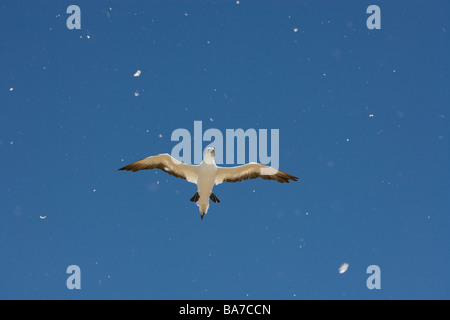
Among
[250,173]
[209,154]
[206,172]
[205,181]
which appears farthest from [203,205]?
[250,173]

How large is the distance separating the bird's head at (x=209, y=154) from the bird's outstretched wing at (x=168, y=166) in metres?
0.52

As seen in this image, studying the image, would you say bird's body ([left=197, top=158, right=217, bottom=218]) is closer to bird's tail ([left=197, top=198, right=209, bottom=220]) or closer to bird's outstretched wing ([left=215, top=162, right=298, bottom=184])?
bird's tail ([left=197, top=198, right=209, bottom=220])

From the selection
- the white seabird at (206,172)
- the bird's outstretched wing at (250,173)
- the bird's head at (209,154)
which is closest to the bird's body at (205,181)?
the white seabird at (206,172)

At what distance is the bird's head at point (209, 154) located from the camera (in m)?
11.5

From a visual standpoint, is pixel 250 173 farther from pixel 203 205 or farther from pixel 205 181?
pixel 203 205

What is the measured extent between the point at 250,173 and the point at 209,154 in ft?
4.94

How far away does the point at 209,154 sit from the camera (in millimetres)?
11508

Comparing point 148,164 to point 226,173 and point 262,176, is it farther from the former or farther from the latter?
point 262,176

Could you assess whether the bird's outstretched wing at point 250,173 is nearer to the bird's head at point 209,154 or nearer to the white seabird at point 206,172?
the white seabird at point 206,172

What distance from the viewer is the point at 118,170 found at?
11.2 metres

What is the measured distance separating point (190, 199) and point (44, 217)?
450 centimetres
